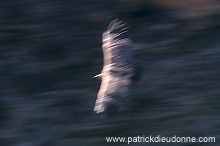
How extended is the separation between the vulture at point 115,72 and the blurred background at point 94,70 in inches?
23.7

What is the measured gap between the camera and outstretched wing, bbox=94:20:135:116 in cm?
414

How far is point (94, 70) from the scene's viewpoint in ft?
17.6

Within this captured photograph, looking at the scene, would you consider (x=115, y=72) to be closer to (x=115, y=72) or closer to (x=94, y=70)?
(x=115, y=72)

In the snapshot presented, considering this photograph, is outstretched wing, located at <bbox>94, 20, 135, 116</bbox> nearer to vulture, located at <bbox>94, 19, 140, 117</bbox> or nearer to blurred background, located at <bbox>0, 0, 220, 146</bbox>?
vulture, located at <bbox>94, 19, 140, 117</bbox>

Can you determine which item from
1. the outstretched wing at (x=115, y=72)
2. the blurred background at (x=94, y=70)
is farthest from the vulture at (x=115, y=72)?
the blurred background at (x=94, y=70)

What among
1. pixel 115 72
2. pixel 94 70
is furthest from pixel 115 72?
pixel 94 70

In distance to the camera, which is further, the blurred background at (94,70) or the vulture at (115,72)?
the blurred background at (94,70)

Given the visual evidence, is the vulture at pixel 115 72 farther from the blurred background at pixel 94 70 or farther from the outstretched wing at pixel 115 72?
the blurred background at pixel 94 70

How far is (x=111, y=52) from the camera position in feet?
13.9

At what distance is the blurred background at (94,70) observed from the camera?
4871 mm

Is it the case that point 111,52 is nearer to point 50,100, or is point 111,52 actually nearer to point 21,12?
point 50,100

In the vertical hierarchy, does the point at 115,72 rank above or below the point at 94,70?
above

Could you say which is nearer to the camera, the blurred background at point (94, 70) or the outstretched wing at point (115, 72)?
the outstretched wing at point (115, 72)

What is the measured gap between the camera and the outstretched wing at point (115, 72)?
4.14 m
